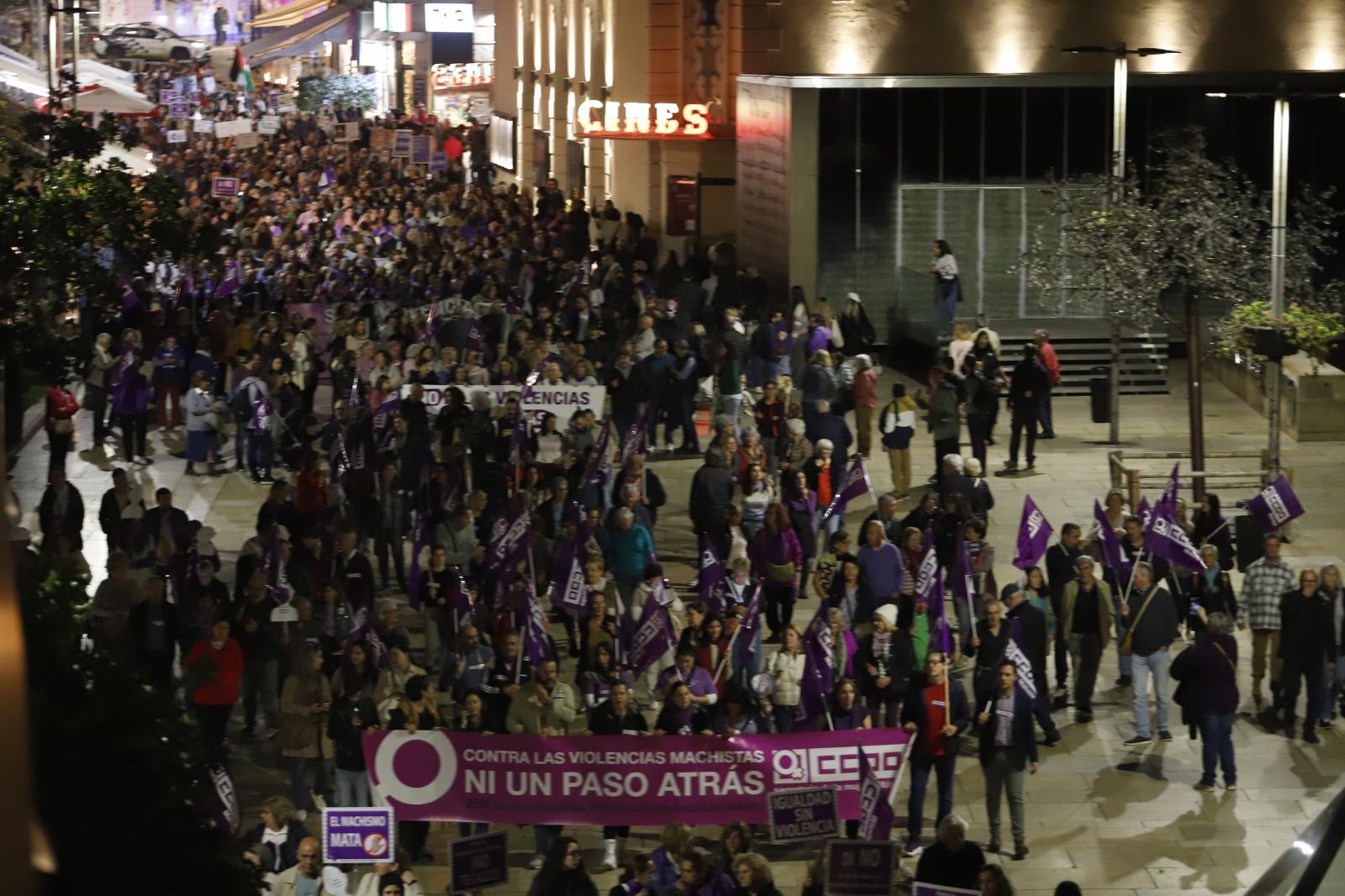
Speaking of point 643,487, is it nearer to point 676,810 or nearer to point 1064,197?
point 676,810

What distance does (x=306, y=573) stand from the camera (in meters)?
16.8

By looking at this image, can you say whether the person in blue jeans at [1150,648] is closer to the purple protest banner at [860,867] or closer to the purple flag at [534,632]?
the purple flag at [534,632]

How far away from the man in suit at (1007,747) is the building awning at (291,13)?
89623mm

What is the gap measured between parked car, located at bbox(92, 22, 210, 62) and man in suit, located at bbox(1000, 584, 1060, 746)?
91609mm

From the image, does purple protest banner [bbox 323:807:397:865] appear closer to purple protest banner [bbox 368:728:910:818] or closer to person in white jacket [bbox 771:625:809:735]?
purple protest banner [bbox 368:728:910:818]

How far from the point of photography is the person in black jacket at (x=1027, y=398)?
2458cm

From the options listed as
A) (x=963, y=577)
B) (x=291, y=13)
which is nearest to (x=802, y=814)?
(x=963, y=577)

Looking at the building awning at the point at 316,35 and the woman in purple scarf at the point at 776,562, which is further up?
the building awning at the point at 316,35

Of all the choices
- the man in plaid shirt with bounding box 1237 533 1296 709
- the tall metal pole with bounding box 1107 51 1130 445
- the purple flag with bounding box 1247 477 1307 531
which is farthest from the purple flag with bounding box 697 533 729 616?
the tall metal pole with bounding box 1107 51 1130 445

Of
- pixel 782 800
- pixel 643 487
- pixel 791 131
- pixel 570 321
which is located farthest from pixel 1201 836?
pixel 791 131

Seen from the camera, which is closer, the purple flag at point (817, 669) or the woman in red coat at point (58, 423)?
the purple flag at point (817, 669)

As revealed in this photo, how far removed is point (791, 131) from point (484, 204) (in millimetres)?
12762

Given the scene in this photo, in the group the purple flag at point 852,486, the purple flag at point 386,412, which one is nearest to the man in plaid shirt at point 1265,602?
the purple flag at point 852,486

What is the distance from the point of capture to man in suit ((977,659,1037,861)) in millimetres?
13164
